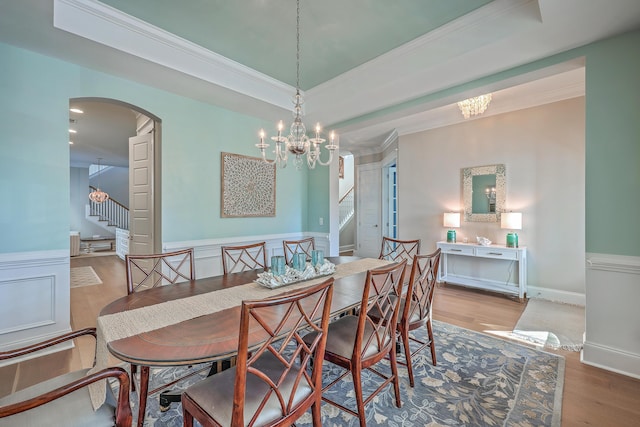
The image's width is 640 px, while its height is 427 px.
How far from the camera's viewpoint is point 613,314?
7.27 feet

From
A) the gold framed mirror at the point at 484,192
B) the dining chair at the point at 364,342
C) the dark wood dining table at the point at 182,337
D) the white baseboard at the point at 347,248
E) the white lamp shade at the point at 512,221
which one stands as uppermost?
the gold framed mirror at the point at 484,192

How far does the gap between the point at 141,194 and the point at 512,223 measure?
5053 mm

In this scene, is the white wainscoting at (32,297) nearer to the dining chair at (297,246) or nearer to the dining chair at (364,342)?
the dining chair at (297,246)

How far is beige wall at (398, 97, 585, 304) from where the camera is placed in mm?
3658

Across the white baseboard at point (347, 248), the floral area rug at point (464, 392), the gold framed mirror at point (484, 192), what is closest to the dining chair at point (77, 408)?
the floral area rug at point (464, 392)

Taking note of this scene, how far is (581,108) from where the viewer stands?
359 cm

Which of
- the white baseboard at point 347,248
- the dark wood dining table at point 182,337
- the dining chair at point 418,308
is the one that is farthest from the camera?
the white baseboard at point 347,248

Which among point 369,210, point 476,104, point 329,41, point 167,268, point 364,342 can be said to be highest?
point 329,41

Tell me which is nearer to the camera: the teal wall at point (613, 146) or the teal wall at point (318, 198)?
the teal wall at point (613, 146)

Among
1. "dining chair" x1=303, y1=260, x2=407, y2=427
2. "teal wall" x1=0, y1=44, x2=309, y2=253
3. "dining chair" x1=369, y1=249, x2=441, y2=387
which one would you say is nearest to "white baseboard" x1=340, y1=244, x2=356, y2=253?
"teal wall" x1=0, y1=44, x2=309, y2=253

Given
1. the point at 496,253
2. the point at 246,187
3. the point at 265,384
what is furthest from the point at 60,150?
the point at 496,253

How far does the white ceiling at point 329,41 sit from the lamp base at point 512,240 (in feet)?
6.46

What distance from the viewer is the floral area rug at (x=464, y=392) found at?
1.71m

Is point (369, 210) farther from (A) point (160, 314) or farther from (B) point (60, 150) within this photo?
(A) point (160, 314)
